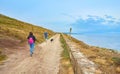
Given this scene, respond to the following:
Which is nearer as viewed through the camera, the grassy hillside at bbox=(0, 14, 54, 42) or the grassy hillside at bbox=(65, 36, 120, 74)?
the grassy hillside at bbox=(65, 36, 120, 74)

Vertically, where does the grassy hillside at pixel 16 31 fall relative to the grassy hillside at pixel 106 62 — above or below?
above

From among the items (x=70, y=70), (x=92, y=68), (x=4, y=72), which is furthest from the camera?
(x=4, y=72)

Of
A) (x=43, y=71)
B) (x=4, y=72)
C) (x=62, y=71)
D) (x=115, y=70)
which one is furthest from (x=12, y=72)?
(x=115, y=70)

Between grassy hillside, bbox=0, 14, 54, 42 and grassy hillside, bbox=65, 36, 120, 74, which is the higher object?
grassy hillside, bbox=0, 14, 54, 42

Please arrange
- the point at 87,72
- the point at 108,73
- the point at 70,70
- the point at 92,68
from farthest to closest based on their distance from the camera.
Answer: the point at 70,70 → the point at 92,68 → the point at 87,72 → the point at 108,73

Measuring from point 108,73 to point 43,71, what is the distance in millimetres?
7116

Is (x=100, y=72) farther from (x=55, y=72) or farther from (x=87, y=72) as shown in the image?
(x=55, y=72)

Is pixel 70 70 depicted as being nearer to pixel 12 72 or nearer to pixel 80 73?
pixel 12 72

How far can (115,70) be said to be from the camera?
11.0 m

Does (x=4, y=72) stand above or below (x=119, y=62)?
below

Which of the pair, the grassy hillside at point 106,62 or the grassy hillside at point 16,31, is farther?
the grassy hillside at point 16,31

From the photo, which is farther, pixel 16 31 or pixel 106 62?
pixel 16 31

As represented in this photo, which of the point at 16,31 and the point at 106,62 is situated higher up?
the point at 16,31

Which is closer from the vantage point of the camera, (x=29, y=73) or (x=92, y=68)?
(x=92, y=68)
